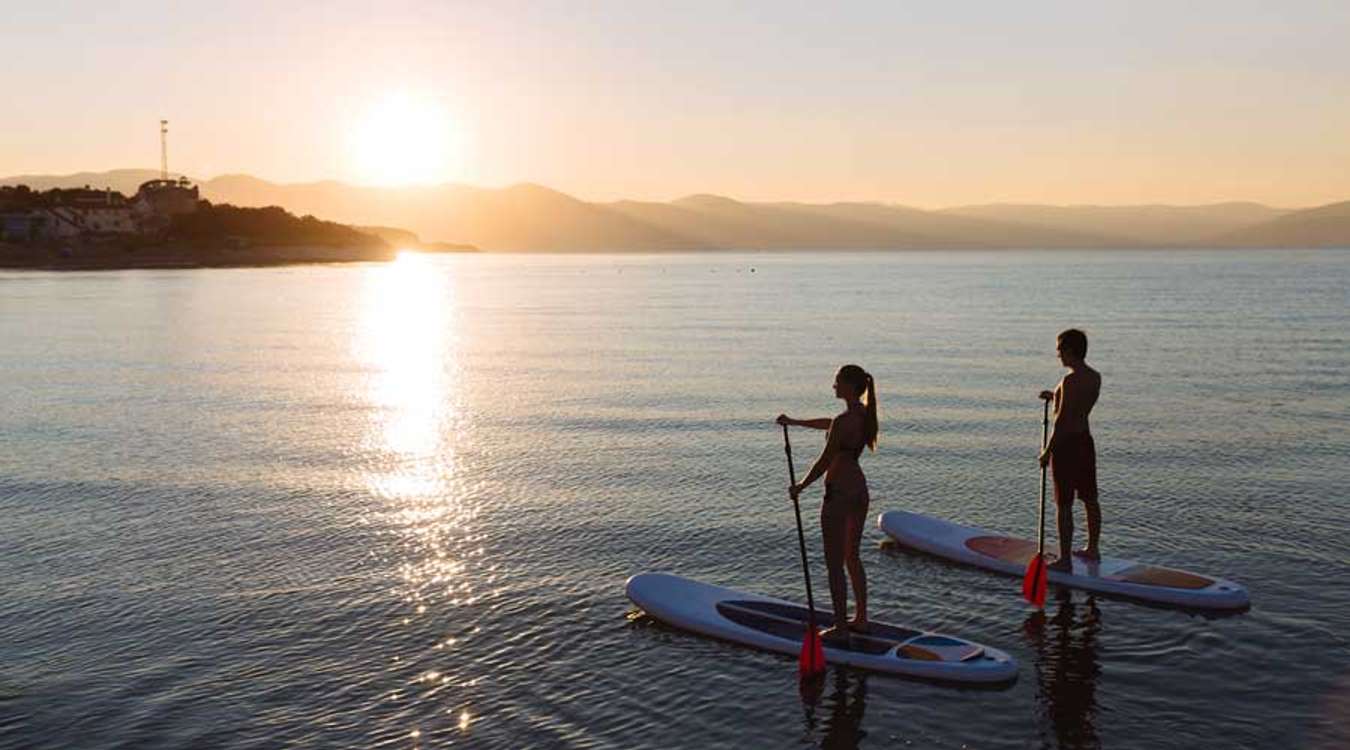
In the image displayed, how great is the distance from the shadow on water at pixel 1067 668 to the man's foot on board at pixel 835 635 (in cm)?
224

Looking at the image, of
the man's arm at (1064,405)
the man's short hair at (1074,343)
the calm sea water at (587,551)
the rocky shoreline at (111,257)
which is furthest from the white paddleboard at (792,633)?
the rocky shoreline at (111,257)

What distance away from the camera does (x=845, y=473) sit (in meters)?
12.1

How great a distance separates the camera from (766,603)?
14070mm

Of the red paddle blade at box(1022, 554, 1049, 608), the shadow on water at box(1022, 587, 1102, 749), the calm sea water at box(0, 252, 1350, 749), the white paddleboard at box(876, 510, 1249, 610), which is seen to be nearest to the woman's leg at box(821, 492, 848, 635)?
the calm sea water at box(0, 252, 1350, 749)

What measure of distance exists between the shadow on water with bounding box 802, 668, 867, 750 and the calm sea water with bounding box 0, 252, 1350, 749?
0.06 m

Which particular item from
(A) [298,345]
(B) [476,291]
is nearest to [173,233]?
(B) [476,291]

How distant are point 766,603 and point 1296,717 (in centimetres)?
608

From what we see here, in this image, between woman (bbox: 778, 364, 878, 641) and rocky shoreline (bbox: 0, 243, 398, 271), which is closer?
woman (bbox: 778, 364, 878, 641)

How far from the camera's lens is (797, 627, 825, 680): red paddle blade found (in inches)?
486

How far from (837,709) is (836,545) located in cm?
184

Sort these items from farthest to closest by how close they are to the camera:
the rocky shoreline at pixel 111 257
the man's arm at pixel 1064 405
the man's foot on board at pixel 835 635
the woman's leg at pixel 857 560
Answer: the rocky shoreline at pixel 111 257, the man's arm at pixel 1064 405, the man's foot on board at pixel 835 635, the woman's leg at pixel 857 560

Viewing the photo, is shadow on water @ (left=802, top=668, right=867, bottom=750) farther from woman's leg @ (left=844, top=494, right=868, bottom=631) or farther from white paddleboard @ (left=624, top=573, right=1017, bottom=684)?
woman's leg @ (left=844, top=494, right=868, bottom=631)

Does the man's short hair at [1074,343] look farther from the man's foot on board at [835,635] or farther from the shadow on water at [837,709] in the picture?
the shadow on water at [837,709]

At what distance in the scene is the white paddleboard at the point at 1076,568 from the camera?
14.5m
